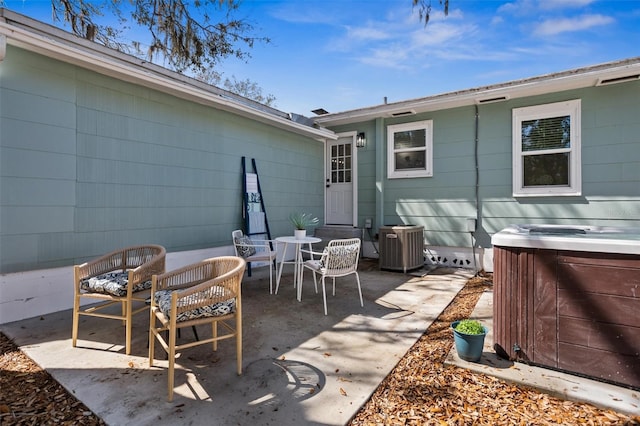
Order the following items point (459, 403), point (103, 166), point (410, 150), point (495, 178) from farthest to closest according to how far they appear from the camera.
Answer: point (410, 150), point (495, 178), point (103, 166), point (459, 403)

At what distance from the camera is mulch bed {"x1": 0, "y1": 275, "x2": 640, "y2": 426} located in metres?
1.86

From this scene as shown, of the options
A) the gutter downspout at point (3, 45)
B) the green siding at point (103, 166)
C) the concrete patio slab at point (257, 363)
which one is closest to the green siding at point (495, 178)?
the concrete patio slab at point (257, 363)

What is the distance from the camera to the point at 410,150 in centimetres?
674

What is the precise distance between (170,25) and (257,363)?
17.4 ft

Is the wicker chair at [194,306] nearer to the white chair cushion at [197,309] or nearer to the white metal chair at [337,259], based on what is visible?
the white chair cushion at [197,309]

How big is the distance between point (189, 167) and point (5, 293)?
257 centimetres

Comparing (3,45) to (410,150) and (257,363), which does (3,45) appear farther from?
(410,150)

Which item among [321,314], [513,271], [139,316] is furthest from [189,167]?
[513,271]

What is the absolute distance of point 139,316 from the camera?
3.55m

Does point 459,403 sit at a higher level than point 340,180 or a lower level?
lower

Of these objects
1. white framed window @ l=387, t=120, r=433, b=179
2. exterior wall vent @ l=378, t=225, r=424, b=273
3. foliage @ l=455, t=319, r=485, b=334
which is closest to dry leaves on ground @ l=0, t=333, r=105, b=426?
foliage @ l=455, t=319, r=485, b=334

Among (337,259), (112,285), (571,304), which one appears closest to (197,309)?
(112,285)

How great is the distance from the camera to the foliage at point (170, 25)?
17.3ft

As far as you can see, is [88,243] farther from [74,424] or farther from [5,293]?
[74,424]
